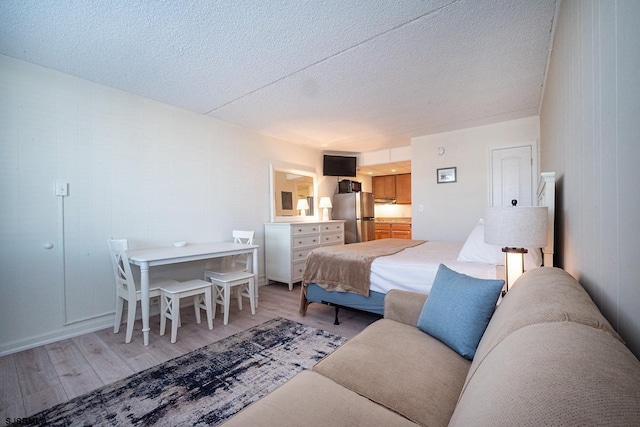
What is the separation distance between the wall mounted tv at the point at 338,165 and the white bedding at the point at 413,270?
323 cm

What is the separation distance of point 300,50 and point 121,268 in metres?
2.53

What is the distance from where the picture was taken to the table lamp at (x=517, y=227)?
1487mm

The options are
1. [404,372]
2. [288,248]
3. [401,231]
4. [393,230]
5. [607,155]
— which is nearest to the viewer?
[607,155]

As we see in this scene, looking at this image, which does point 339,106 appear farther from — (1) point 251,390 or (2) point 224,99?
(1) point 251,390

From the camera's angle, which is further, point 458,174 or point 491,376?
point 458,174

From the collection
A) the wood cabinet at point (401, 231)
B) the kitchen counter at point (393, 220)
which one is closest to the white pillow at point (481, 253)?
the wood cabinet at point (401, 231)

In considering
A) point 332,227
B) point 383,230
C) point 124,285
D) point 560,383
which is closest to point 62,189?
point 124,285

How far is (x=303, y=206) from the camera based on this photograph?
501cm

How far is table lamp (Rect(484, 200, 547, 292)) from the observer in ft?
4.88

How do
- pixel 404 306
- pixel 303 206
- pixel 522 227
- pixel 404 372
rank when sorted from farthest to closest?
pixel 303 206 → pixel 404 306 → pixel 522 227 → pixel 404 372

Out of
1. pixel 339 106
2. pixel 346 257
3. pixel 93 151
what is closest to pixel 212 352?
pixel 346 257

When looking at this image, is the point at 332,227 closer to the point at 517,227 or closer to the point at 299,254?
the point at 299,254

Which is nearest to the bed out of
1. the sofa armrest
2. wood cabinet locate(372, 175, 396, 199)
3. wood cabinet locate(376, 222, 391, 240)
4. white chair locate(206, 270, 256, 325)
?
the sofa armrest

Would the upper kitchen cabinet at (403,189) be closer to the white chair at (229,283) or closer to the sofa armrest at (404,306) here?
the white chair at (229,283)
